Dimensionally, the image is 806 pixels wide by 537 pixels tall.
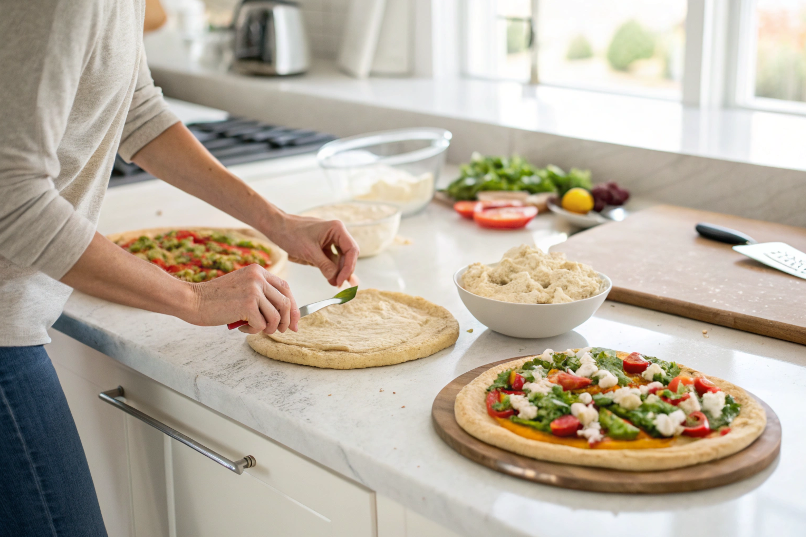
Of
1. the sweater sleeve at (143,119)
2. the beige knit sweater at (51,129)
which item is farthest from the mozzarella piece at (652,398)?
the sweater sleeve at (143,119)

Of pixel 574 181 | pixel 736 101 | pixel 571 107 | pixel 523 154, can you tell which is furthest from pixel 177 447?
pixel 736 101

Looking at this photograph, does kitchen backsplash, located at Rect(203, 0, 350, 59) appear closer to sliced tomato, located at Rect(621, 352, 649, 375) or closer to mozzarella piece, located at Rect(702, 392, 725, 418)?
sliced tomato, located at Rect(621, 352, 649, 375)

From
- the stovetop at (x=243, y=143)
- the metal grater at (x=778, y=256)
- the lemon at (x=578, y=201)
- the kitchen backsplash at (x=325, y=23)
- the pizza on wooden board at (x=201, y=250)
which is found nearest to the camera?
the metal grater at (x=778, y=256)

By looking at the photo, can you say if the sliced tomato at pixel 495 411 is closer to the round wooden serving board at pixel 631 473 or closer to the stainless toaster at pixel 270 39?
the round wooden serving board at pixel 631 473

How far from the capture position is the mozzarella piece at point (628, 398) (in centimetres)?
83

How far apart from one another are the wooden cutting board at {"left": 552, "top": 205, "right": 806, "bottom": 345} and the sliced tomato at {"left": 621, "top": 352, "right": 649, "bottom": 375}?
0.84ft

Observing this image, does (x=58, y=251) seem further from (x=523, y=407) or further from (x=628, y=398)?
(x=628, y=398)

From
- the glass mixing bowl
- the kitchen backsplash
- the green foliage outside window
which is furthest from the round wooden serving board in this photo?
the kitchen backsplash

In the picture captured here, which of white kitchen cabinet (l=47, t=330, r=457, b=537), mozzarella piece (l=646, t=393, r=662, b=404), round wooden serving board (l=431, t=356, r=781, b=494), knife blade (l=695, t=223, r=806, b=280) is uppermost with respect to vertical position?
knife blade (l=695, t=223, r=806, b=280)

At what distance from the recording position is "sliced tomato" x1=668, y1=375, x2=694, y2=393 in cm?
87

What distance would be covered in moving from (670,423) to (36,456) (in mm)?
803

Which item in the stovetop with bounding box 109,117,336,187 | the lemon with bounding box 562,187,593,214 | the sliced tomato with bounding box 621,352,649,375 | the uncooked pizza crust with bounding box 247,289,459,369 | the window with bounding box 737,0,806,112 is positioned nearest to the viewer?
the sliced tomato with bounding box 621,352,649,375

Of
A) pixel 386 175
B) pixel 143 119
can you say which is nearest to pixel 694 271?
pixel 386 175

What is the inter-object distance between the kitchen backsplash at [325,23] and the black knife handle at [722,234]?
2.08 metres
